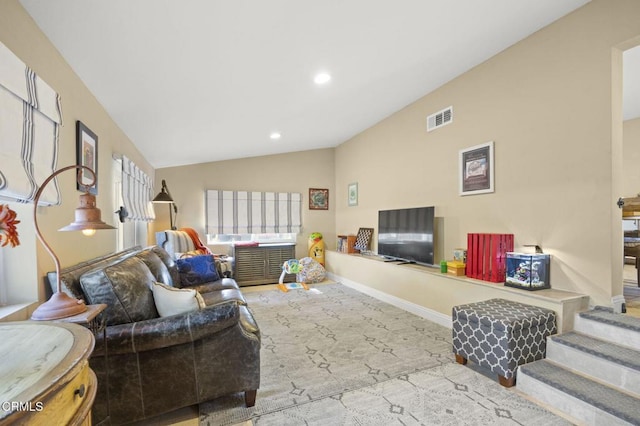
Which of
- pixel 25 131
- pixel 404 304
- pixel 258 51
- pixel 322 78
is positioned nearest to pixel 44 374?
pixel 25 131

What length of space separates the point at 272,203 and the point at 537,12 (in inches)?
184

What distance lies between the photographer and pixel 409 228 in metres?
3.99

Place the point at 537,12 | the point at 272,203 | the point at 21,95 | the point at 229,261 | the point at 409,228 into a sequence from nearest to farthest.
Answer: the point at 21,95, the point at 537,12, the point at 409,228, the point at 229,261, the point at 272,203

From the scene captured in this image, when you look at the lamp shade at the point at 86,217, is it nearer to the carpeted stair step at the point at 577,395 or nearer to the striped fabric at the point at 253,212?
the carpeted stair step at the point at 577,395

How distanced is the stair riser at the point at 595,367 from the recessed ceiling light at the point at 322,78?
2.85 meters

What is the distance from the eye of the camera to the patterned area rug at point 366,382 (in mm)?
1776

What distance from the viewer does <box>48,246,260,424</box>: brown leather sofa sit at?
1.56m

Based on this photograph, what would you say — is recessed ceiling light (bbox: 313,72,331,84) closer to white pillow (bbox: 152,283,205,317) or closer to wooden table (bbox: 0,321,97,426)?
white pillow (bbox: 152,283,205,317)

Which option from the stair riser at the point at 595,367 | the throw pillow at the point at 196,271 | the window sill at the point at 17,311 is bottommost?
the stair riser at the point at 595,367

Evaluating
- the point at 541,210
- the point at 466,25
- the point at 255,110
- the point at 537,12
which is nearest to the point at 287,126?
the point at 255,110

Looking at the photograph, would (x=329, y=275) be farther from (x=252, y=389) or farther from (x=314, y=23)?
(x=314, y=23)

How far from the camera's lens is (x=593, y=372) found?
1897 millimetres

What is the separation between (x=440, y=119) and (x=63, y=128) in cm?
367

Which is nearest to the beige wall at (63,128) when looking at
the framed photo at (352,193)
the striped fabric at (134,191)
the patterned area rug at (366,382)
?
the striped fabric at (134,191)
